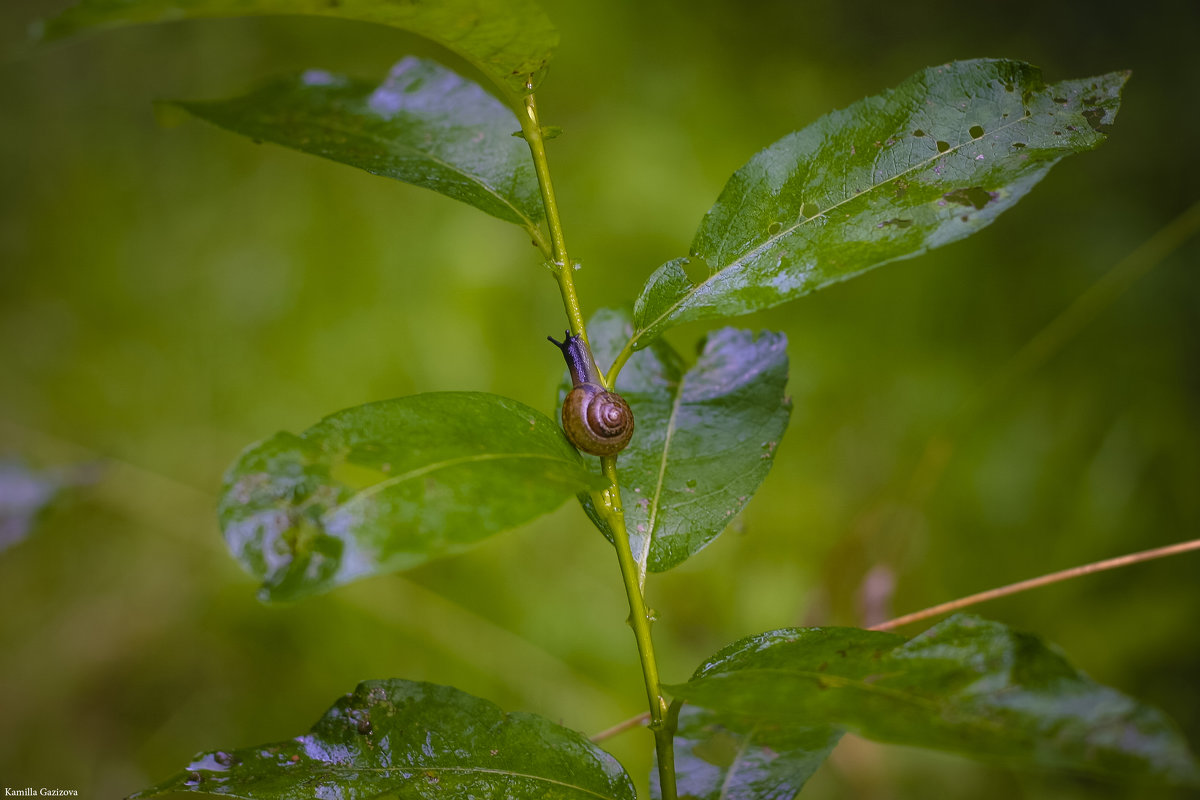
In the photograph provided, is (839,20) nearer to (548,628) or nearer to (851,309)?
(851,309)

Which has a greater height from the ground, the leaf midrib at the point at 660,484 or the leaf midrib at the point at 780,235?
the leaf midrib at the point at 780,235

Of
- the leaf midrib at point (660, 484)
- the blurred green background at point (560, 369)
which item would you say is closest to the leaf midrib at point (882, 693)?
the leaf midrib at point (660, 484)

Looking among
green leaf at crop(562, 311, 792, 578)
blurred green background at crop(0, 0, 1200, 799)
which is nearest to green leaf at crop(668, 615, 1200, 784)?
green leaf at crop(562, 311, 792, 578)

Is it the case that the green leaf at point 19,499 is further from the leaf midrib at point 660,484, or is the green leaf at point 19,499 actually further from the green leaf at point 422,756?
the leaf midrib at point 660,484

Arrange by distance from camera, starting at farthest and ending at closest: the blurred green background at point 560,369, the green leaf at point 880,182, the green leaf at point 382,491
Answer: the blurred green background at point 560,369 < the green leaf at point 880,182 < the green leaf at point 382,491

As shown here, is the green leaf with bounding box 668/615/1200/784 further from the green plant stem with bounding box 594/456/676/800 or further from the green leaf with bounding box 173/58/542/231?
the green leaf with bounding box 173/58/542/231

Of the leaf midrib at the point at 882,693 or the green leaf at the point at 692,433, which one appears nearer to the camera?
the leaf midrib at the point at 882,693
